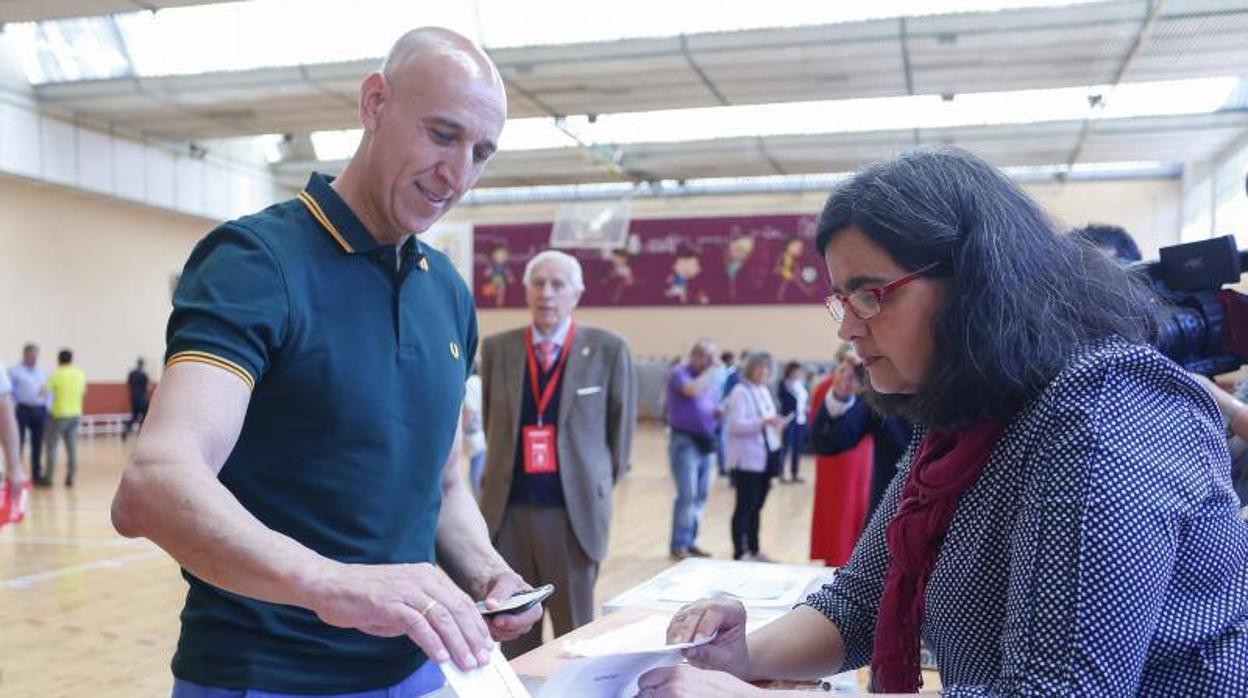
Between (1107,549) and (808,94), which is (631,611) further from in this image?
(808,94)

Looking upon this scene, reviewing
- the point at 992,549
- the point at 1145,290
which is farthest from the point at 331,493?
the point at 1145,290

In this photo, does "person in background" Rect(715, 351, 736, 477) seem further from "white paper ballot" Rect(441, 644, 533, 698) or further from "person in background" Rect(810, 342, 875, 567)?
"white paper ballot" Rect(441, 644, 533, 698)

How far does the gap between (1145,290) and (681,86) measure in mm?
9725

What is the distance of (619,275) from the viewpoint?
19.7 m

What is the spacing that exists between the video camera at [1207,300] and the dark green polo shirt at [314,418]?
45.6 inches

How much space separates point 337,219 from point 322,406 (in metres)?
0.28

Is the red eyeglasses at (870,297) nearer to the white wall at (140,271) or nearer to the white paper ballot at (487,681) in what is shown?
the white paper ballot at (487,681)

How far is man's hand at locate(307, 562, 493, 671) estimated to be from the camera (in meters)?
1.00

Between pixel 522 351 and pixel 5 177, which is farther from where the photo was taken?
pixel 5 177

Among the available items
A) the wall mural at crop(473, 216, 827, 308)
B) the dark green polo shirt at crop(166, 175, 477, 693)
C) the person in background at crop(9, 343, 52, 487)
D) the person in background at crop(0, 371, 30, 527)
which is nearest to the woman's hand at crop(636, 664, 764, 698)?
the dark green polo shirt at crop(166, 175, 477, 693)

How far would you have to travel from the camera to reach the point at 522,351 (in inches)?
162

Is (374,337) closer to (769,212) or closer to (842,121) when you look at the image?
(842,121)

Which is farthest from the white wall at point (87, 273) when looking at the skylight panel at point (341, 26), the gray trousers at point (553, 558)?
the gray trousers at point (553, 558)

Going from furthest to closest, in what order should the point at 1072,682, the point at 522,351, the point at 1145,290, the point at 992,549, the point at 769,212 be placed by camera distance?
the point at 769,212 → the point at 522,351 → the point at 1145,290 → the point at 992,549 → the point at 1072,682
